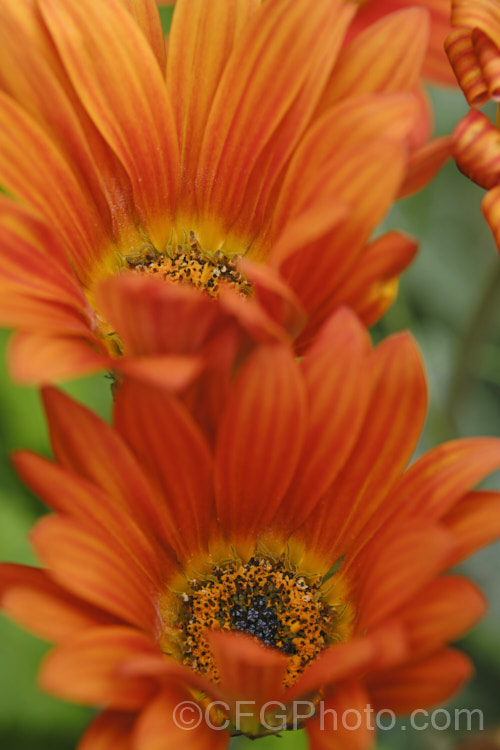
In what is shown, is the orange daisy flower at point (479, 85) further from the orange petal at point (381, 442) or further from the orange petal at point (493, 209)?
the orange petal at point (381, 442)

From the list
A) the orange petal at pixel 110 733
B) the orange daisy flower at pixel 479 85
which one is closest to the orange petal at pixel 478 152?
the orange daisy flower at pixel 479 85

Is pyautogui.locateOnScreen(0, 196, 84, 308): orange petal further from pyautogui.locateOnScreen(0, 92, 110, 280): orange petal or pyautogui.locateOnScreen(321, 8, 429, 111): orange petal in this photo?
pyautogui.locateOnScreen(321, 8, 429, 111): orange petal

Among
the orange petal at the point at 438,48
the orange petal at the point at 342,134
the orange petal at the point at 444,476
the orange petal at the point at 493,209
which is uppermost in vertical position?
the orange petal at the point at 438,48

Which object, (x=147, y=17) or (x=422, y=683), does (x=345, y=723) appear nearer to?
(x=422, y=683)

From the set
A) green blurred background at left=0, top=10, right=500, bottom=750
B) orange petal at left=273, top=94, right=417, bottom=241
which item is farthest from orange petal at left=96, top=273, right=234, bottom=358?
green blurred background at left=0, top=10, right=500, bottom=750

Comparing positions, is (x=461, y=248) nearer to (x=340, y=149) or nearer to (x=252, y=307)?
(x=340, y=149)

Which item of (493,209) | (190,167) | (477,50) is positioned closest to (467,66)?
(477,50)

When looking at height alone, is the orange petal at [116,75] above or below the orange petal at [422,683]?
above
